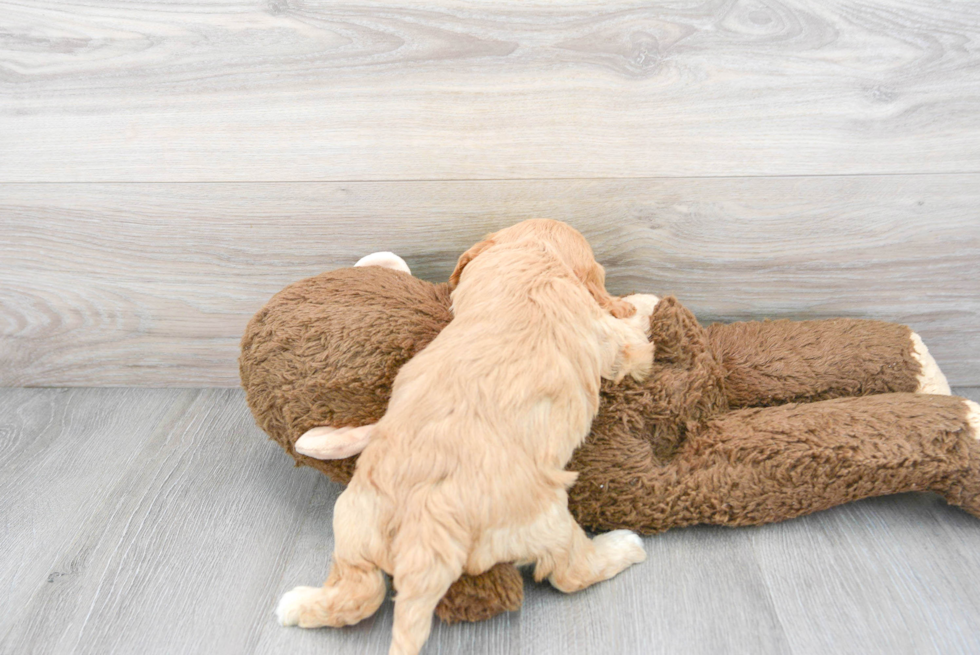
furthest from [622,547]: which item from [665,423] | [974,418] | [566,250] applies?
[974,418]

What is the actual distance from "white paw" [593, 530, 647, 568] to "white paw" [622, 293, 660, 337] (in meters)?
Result: 0.27

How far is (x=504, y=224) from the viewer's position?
3.63 feet

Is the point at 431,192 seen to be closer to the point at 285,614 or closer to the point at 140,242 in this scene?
the point at 140,242

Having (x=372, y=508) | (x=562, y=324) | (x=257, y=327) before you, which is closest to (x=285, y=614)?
(x=372, y=508)

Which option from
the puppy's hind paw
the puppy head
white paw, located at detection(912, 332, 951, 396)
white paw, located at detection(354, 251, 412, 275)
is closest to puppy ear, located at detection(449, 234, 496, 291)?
the puppy head

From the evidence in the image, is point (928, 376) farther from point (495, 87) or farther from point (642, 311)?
point (495, 87)

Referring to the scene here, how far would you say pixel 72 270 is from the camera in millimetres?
1210

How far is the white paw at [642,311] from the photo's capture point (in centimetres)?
95

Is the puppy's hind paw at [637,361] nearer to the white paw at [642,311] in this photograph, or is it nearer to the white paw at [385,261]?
the white paw at [642,311]

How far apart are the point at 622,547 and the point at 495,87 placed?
0.67m

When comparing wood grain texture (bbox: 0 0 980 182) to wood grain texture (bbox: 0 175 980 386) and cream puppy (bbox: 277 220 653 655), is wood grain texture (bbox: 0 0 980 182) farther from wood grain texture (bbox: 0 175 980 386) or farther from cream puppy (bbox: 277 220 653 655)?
cream puppy (bbox: 277 220 653 655)

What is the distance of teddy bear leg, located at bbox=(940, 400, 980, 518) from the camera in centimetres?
92

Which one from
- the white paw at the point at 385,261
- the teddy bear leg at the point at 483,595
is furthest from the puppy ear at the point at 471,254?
the teddy bear leg at the point at 483,595

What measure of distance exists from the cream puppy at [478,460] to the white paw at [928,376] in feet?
1.76
